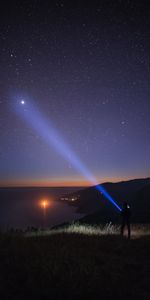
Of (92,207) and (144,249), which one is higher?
(144,249)

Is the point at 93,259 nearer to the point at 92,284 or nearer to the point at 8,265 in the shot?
Answer: the point at 92,284

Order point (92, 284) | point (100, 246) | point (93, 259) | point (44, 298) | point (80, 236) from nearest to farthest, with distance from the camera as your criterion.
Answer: point (44, 298) → point (92, 284) → point (93, 259) → point (100, 246) → point (80, 236)

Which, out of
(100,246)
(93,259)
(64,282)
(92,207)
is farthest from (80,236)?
(92,207)

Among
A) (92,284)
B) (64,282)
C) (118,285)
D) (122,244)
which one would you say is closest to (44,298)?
(64,282)

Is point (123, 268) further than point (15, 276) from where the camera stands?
Yes

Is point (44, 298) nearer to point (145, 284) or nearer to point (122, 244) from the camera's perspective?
point (145, 284)

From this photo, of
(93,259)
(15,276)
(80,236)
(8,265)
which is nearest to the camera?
(15,276)
